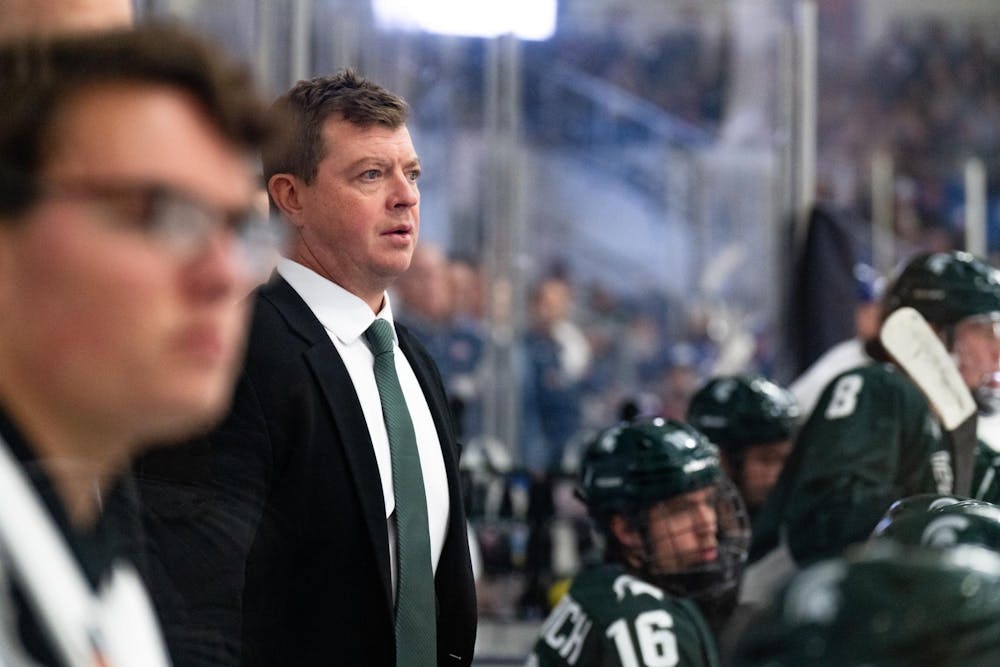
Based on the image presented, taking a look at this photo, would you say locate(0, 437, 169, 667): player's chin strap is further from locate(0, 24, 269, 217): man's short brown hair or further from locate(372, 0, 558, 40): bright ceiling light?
locate(372, 0, 558, 40): bright ceiling light

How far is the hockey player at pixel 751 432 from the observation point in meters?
4.00

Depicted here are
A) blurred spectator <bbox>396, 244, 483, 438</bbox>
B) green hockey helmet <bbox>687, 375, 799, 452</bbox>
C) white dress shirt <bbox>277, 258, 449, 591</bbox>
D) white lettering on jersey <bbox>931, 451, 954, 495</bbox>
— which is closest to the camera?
white dress shirt <bbox>277, 258, 449, 591</bbox>

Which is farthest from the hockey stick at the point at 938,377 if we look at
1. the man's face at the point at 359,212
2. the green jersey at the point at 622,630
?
the man's face at the point at 359,212

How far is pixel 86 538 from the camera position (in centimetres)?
92

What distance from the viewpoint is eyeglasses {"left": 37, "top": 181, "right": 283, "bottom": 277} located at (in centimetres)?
86

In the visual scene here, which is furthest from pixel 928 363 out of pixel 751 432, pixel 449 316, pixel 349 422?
pixel 449 316

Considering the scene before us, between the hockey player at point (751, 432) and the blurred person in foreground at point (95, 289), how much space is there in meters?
3.19

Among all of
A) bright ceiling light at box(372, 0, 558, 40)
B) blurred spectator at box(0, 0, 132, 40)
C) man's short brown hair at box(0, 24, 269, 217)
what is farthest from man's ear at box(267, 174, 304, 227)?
bright ceiling light at box(372, 0, 558, 40)

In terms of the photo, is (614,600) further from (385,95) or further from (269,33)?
(269,33)

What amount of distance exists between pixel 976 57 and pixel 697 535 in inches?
423

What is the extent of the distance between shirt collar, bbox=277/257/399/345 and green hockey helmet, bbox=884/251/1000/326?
1.71m

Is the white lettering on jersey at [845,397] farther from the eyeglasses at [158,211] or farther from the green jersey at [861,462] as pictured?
the eyeglasses at [158,211]

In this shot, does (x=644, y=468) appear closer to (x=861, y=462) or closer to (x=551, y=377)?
(x=861, y=462)

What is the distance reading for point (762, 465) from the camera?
403cm
